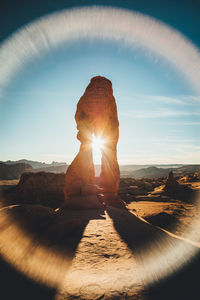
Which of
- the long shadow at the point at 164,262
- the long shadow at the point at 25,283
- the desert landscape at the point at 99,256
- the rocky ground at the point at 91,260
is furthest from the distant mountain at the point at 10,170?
the long shadow at the point at 164,262

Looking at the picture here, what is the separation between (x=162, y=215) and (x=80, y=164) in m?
8.15

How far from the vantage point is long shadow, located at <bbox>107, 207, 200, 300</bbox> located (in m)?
2.65

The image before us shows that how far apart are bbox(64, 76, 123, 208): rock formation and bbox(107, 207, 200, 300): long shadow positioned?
747cm

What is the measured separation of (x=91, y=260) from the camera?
12.2ft

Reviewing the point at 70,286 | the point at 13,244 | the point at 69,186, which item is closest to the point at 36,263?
the point at 13,244

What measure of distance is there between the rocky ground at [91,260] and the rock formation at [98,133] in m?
7.11

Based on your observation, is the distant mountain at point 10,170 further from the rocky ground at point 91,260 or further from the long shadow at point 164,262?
the long shadow at point 164,262

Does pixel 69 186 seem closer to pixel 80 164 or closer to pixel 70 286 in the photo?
pixel 80 164

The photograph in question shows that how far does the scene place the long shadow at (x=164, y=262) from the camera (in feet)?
8.70

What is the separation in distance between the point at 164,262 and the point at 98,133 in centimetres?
1202

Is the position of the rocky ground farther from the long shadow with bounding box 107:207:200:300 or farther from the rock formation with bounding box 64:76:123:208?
the rock formation with bounding box 64:76:123:208

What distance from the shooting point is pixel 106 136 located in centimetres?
1462

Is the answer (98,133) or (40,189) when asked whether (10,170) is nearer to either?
(40,189)

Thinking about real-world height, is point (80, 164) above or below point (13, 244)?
above
